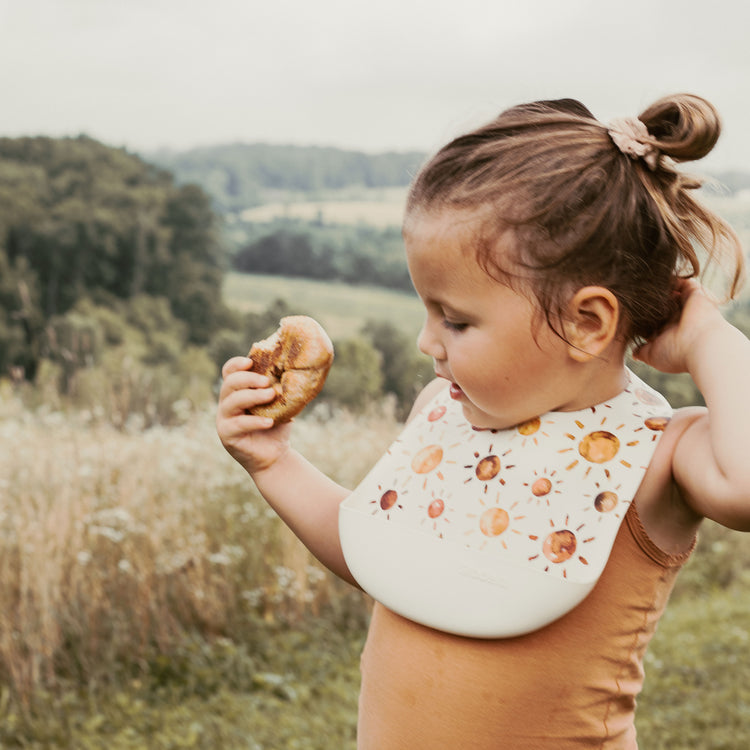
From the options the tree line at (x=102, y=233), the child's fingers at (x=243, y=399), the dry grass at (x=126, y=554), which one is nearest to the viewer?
the child's fingers at (x=243, y=399)

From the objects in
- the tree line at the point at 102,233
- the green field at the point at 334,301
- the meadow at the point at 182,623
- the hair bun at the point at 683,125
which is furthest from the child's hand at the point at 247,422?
the tree line at the point at 102,233

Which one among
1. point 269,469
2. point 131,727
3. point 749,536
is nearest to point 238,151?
point 749,536

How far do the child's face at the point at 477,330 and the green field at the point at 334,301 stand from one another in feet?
38.0

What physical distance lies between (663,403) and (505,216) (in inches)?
16.2

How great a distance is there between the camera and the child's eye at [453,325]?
1331mm

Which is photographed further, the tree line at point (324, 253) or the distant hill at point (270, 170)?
the distant hill at point (270, 170)

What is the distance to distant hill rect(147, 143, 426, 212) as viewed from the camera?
64.2 ft

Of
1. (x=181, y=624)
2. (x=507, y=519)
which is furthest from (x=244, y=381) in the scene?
(x=181, y=624)

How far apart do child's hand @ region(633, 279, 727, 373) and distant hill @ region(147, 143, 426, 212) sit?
1701cm

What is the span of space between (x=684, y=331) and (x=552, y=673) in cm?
55

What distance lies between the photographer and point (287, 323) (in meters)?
1.66

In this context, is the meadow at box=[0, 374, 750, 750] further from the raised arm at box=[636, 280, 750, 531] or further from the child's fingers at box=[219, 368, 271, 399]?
the raised arm at box=[636, 280, 750, 531]

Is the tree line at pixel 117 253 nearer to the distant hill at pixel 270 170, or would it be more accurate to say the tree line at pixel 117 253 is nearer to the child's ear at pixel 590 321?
the distant hill at pixel 270 170

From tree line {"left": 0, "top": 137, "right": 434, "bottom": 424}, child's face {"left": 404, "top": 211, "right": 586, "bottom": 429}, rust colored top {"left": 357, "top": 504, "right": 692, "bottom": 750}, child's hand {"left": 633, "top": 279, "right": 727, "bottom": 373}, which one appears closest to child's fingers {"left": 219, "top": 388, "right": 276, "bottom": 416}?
child's face {"left": 404, "top": 211, "right": 586, "bottom": 429}
